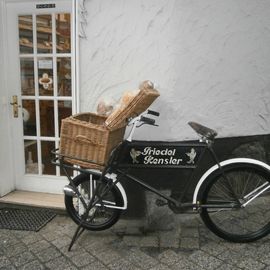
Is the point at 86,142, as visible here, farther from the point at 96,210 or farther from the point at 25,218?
the point at 25,218

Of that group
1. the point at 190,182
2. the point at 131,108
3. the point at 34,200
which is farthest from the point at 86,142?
the point at 34,200

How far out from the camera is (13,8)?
193 inches

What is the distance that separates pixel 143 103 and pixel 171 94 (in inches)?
31.5

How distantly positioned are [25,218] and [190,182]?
7.71ft

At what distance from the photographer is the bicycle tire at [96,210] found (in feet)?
13.6

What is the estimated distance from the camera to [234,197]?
3.95 meters

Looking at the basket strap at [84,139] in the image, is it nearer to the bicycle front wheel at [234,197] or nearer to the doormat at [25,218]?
the bicycle front wheel at [234,197]

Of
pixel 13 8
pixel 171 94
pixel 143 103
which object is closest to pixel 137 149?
pixel 143 103

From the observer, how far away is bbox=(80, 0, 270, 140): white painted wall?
4180 mm

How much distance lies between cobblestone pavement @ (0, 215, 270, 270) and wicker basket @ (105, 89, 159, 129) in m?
A: 1.44

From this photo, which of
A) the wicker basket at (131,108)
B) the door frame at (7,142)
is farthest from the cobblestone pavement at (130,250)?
the wicker basket at (131,108)

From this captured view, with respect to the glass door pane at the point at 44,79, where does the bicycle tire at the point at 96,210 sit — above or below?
below

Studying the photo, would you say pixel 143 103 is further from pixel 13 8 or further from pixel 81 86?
pixel 13 8

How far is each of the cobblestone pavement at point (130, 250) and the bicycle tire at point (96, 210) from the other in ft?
0.51
